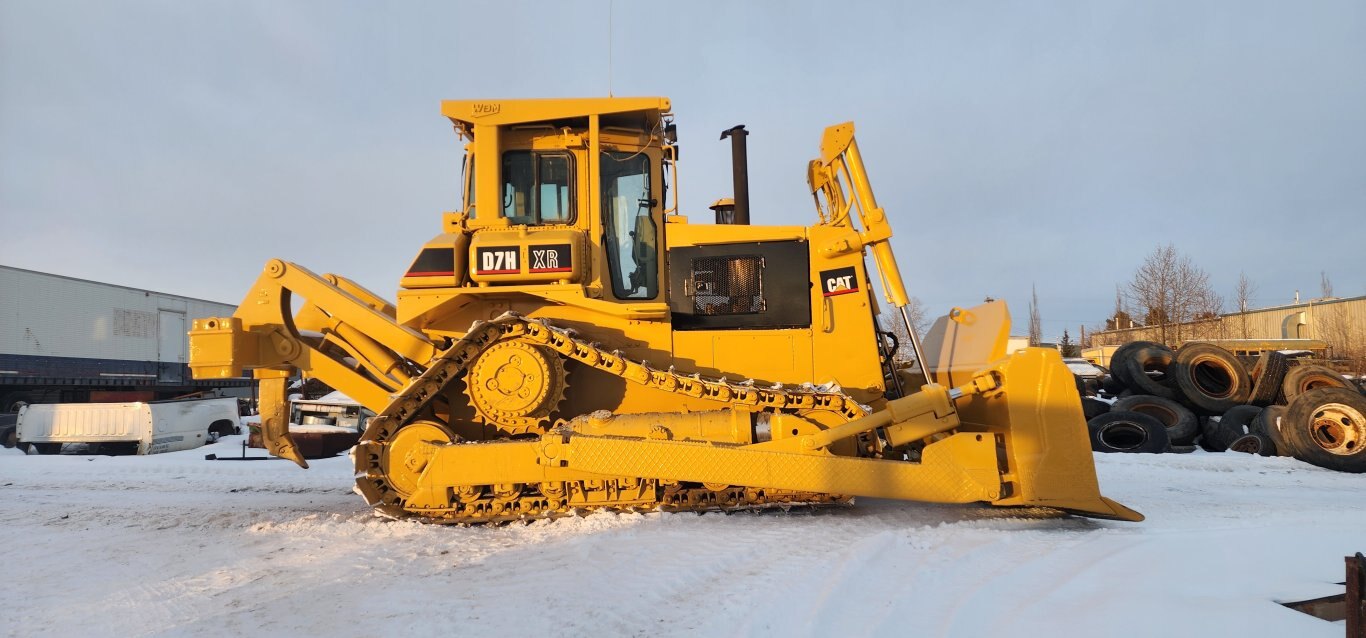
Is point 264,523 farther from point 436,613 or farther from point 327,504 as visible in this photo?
point 436,613

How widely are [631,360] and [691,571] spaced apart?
2.04 m

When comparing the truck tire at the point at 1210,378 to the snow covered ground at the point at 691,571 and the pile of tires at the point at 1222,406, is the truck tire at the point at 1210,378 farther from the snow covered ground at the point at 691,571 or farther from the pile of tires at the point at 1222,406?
the snow covered ground at the point at 691,571

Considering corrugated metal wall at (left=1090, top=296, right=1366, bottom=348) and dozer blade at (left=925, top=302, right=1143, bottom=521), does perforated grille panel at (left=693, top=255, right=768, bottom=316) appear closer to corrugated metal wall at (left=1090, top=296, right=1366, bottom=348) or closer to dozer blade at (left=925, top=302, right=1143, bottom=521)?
dozer blade at (left=925, top=302, right=1143, bottom=521)

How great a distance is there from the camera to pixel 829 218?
6477 millimetres

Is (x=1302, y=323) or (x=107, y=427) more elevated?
(x=1302, y=323)

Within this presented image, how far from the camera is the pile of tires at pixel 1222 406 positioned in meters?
8.63

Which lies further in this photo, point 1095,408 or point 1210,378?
point 1210,378

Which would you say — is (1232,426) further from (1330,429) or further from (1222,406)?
(1330,429)

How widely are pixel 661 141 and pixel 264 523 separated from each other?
15.8 ft

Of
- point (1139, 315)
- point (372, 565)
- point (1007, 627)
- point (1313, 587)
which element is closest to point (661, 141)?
point (372, 565)

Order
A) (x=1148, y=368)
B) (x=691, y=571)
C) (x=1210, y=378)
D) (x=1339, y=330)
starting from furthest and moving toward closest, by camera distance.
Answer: (x=1339, y=330) < (x=1148, y=368) < (x=1210, y=378) < (x=691, y=571)

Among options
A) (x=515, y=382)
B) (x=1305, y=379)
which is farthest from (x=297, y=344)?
(x=1305, y=379)

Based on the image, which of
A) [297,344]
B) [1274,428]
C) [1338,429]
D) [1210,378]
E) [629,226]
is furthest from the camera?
[1210,378]

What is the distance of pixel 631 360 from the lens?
566cm
